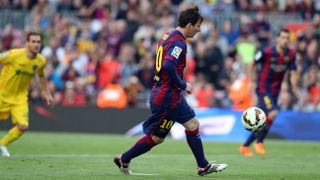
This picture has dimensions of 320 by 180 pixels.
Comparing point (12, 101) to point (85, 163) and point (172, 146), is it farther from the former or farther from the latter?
point (172, 146)

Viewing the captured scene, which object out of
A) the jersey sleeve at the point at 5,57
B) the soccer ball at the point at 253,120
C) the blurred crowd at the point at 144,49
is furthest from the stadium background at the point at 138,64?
the soccer ball at the point at 253,120

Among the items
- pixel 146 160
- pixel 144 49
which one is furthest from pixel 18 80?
pixel 144 49

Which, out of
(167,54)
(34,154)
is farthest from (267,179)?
(34,154)

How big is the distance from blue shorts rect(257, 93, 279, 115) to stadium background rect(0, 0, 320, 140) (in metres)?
5.26

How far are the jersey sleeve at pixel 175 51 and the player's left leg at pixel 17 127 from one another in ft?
16.3

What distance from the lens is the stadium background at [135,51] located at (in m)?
25.2

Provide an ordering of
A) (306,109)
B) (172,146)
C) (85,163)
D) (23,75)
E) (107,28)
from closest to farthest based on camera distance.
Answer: (85,163), (23,75), (172,146), (306,109), (107,28)

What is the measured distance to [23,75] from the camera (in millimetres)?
16047

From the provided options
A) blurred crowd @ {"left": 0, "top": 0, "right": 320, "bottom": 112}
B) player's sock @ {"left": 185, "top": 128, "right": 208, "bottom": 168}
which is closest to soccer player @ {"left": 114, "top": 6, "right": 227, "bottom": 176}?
player's sock @ {"left": 185, "top": 128, "right": 208, "bottom": 168}

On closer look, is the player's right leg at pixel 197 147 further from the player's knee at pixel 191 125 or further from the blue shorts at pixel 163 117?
the blue shorts at pixel 163 117

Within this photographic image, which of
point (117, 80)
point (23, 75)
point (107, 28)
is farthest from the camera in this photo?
point (107, 28)

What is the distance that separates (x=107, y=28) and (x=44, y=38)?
7.72 ft

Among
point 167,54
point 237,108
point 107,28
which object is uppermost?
point 167,54

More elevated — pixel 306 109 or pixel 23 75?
pixel 23 75
